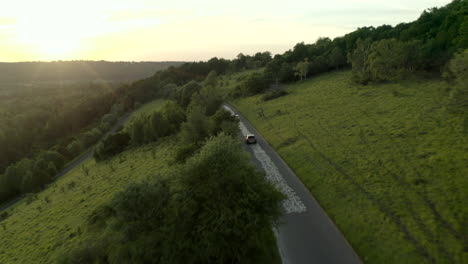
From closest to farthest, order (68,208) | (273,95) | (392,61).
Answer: (68,208), (392,61), (273,95)

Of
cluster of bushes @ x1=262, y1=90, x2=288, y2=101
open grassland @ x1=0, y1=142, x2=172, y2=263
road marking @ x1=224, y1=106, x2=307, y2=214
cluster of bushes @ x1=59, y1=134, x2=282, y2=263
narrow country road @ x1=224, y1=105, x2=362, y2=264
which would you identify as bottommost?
open grassland @ x1=0, y1=142, x2=172, y2=263

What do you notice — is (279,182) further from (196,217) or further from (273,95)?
(273,95)

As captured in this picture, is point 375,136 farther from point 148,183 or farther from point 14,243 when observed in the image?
point 14,243

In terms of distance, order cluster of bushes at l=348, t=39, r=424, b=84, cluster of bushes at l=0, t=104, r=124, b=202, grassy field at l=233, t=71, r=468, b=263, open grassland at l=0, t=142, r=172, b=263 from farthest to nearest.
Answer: cluster of bushes at l=348, t=39, r=424, b=84 → cluster of bushes at l=0, t=104, r=124, b=202 → open grassland at l=0, t=142, r=172, b=263 → grassy field at l=233, t=71, r=468, b=263

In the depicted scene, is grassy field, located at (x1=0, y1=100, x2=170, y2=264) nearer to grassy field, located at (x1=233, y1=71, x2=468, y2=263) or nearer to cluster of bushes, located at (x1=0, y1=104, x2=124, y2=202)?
cluster of bushes, located at (x1=0, y1=104, x2=124, y2=202)

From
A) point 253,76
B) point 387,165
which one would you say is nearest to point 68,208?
point 387,165

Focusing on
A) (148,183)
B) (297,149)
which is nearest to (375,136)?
(297,149)

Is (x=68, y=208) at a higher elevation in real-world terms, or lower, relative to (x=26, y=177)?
higher

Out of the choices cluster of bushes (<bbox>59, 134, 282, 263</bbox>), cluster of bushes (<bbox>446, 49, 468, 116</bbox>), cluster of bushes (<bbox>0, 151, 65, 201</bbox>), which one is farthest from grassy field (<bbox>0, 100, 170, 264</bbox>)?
cluster of bushes (<bbox>446, 49, 468, 116</bbox>)
